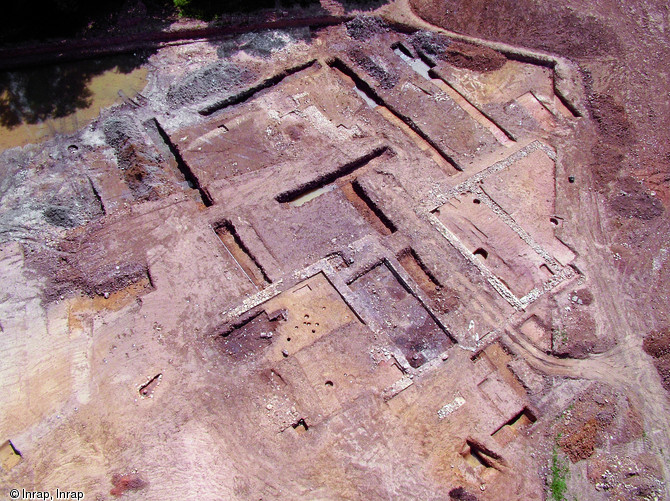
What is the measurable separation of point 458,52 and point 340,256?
7998 mm

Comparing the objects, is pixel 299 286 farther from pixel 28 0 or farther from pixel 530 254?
pixel 28 0

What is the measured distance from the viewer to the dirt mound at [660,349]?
10031 millimetres

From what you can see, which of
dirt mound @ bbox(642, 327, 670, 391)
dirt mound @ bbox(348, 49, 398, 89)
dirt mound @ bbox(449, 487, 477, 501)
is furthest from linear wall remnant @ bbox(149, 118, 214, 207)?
dirt mound @ bbox(642, 327, 670, 391)

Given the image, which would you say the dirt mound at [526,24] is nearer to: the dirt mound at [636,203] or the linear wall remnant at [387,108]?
Result: the linear wall remnant at [387,108]

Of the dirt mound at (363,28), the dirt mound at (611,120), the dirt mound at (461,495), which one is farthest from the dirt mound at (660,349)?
the dirt mound at (363,28)

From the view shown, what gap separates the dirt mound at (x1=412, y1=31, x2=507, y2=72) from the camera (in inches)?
576

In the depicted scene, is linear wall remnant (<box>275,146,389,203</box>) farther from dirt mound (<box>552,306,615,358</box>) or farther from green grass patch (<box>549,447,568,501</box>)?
green grass patch (<box>549,447,568,501</box>)

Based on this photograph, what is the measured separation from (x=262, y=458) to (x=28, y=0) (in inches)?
535

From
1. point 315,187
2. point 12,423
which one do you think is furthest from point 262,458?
point 315,187

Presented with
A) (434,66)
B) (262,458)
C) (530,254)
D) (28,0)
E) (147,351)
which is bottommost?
(262,458)

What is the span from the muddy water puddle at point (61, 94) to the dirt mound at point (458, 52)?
812cm

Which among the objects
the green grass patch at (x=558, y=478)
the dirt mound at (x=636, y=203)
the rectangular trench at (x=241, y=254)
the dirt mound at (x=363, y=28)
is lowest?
the green grass patch at (x=558, y=478)

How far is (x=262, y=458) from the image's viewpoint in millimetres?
8586

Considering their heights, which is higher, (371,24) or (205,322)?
(371,24)
